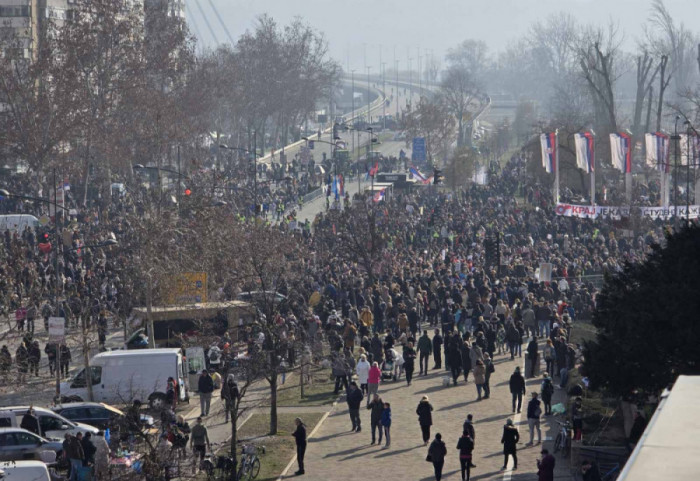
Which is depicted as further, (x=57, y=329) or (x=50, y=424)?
(x=57, y=329)

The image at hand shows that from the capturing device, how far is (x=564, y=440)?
2311 cm

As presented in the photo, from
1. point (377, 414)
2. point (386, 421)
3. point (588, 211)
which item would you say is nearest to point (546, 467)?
point (386, 421)

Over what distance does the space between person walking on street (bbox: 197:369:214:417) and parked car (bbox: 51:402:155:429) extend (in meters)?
1.88

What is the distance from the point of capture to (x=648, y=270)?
2322 cm

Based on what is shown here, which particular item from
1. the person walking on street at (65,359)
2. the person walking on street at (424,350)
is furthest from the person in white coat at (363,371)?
the person walking on street at (65,359)

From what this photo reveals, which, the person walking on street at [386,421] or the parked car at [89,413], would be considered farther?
the parked car at [89,413]

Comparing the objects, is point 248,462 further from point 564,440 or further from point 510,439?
point 564,440

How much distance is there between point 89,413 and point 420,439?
6444 mm

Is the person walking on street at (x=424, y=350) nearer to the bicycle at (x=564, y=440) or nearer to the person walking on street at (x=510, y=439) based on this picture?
the bicycle at (x=564, y=440)

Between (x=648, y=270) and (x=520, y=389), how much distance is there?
4.38 meters

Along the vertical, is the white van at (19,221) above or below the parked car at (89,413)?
above

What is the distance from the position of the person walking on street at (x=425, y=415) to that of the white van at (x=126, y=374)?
6947 mm

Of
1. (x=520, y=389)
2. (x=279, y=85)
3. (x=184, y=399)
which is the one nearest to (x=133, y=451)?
(x=184, y=399)

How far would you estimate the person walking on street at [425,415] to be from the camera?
23641 mm
